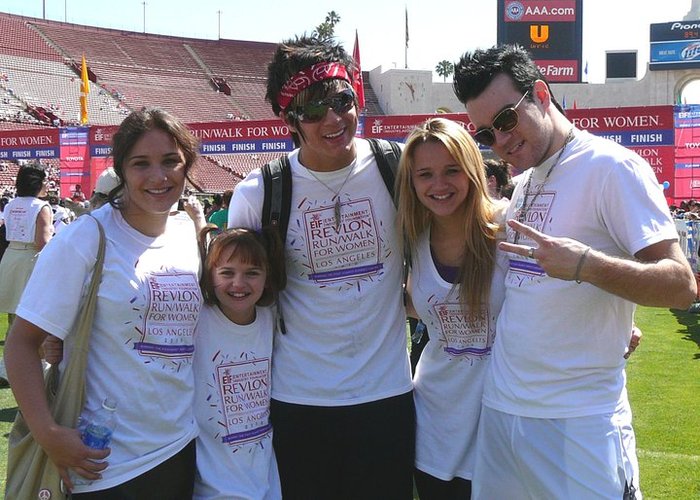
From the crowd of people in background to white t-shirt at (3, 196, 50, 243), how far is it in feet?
14.9

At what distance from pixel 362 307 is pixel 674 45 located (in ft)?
160

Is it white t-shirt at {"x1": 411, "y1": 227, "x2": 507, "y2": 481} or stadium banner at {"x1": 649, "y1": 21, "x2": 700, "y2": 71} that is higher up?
stadium banner at {"x1": 649, "y1": 21, "x2": 700, "y2": 71}

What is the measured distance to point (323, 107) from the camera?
278cm

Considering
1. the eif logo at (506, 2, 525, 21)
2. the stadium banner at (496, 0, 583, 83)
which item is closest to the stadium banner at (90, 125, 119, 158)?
the stadium banner at (496, 0, 583, 83)

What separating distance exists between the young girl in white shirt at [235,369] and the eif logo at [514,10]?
32.9m

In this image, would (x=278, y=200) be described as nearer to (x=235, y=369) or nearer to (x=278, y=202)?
(x=278, y=202)

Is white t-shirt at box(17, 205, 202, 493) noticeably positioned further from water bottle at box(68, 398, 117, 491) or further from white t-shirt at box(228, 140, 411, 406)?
white t-shirt at box(228, 140, 411, 406)

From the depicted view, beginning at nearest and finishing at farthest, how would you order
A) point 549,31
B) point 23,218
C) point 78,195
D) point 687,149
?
point 23,218
point 687,149
point 78,195
point 549,31

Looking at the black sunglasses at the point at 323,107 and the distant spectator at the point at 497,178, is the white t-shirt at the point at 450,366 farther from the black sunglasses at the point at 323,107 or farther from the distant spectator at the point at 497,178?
the distant spectator at the point at 497,178

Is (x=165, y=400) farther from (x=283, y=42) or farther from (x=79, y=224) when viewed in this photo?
(x=283, y=42)

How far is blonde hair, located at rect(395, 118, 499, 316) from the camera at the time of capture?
266 cm

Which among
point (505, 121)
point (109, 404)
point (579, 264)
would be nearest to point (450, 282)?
point (505, 121)

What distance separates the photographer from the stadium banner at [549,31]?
107ft

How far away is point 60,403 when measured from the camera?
7.62 ft
